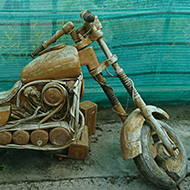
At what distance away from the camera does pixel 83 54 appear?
2.24m

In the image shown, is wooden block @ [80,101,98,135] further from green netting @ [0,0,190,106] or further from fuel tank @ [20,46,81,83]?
fuel tank @ [20,46,81,83]

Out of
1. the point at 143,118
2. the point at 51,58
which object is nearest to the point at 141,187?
the point at 143,118

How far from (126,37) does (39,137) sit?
195 cm

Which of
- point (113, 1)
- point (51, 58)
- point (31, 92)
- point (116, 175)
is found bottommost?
point (116, 175)

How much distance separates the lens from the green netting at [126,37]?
3.02m

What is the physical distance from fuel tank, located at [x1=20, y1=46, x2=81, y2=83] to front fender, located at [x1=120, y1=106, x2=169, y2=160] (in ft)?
2.45

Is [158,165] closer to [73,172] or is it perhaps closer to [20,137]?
[73,172]

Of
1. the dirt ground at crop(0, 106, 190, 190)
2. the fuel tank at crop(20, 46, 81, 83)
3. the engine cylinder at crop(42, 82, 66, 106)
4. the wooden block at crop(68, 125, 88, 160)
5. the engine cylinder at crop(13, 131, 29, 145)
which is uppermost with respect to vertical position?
the fuel tank at crop(20, 46, 81, 83)

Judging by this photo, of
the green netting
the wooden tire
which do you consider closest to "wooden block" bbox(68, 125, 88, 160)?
the wooden tire

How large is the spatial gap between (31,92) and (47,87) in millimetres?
157

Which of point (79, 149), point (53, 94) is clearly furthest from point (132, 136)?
point (53, 94)

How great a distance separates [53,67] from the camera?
2.08 meters

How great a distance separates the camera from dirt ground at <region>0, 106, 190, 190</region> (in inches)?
88.2

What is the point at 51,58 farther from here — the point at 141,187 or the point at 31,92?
the point at 141,187
